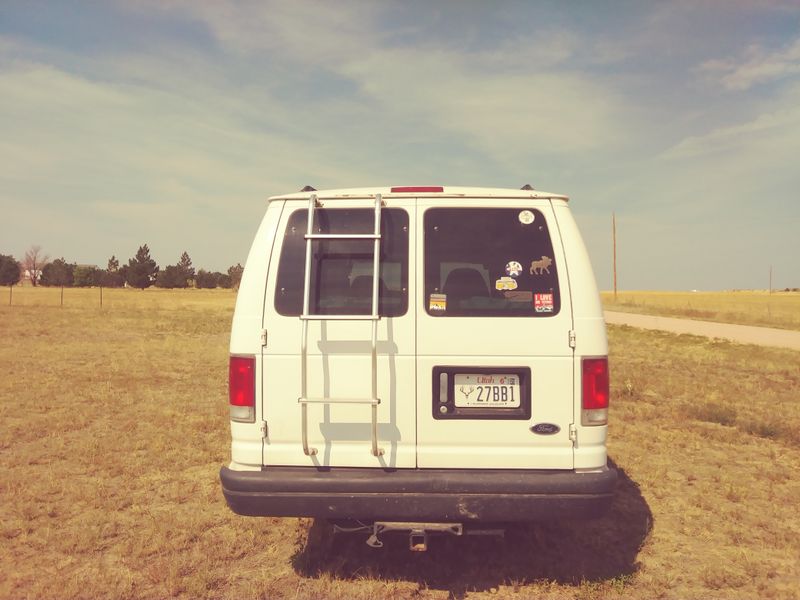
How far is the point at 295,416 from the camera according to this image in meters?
3.09

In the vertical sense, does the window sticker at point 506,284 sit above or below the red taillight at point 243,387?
above

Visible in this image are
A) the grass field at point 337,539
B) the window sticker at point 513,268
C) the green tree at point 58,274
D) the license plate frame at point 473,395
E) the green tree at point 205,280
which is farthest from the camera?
the green tree at point 205,280

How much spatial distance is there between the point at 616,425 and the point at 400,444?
205 inches

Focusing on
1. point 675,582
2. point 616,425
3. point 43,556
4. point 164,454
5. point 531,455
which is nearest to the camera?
point 531,455

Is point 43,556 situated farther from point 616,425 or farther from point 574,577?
point 616,425

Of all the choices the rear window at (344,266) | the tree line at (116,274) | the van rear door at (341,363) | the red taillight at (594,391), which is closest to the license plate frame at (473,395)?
the van rear door at (341,363)

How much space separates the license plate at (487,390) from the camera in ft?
10.2

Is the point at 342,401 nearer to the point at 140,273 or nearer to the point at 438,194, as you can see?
the point at 438,194

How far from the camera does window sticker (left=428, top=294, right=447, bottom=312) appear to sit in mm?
3127

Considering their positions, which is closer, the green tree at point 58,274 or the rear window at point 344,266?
the rear window at point 344,266

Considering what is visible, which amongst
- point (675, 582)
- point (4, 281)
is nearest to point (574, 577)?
point (675, 582)

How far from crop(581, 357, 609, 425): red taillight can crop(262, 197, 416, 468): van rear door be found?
0.91 m

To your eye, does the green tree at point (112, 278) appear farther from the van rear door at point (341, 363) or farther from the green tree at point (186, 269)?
the van rear door at point (341, 363)

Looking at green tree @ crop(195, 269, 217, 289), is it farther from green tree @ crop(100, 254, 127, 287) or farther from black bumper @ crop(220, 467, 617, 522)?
black bumper @ crop(220, 467, 617, 522)
